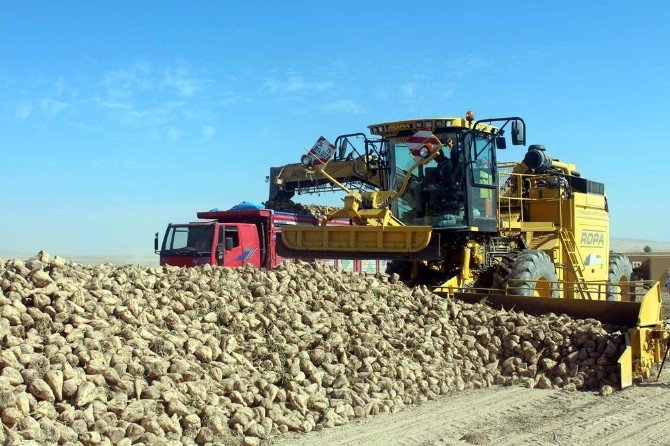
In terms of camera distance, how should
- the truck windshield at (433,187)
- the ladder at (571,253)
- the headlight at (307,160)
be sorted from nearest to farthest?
the truck windshield at (433,187) → the headlight at (307,160) → the ladder at (571,253)

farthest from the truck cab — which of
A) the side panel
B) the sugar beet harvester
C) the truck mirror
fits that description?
the side panel

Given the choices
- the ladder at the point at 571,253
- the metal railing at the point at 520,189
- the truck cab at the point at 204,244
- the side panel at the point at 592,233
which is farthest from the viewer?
the truck cab at the point at 204,244

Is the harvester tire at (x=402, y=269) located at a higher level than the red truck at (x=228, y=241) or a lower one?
lower

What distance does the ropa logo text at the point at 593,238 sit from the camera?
1134 cm

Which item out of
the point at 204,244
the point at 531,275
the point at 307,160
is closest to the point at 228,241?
the point at 204,244

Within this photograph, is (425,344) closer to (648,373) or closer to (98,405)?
(648,373)

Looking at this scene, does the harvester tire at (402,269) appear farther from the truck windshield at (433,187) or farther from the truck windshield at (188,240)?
the truck windshield at (188,240)

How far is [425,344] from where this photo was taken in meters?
7.12

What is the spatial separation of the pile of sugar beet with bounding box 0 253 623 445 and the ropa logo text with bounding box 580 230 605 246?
390 cm

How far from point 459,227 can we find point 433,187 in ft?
2.49

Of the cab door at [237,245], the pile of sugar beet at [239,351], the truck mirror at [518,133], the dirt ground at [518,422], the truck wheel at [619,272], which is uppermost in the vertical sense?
the truck mirror at [518,133]

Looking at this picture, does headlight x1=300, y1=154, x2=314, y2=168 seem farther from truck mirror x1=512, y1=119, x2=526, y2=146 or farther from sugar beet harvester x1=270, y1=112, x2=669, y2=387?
truck mirror x1=512, y1=119, x2=526, y2=146

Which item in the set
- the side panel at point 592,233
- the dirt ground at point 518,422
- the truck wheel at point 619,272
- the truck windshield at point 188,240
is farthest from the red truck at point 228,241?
the dirt ground at point 518,422

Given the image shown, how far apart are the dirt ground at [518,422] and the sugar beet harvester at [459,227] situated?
149cm
